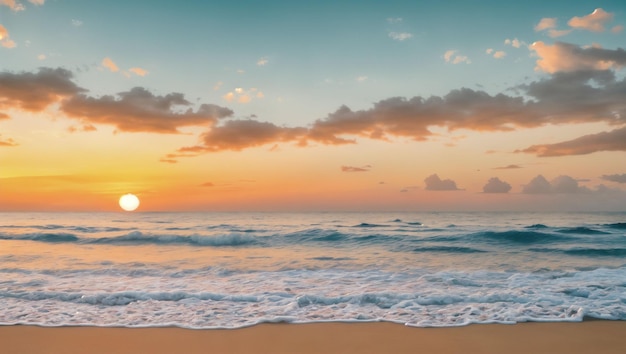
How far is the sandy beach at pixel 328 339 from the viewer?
5.34 meters

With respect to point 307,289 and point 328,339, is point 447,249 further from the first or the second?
point 328,339

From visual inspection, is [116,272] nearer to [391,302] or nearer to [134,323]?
[134,323]

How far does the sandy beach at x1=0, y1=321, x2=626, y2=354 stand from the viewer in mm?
5340

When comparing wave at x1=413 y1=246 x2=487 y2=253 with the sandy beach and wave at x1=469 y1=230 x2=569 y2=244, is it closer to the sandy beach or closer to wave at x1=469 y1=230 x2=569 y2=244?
wave at x1=469 y1=230 x2=569 y2=244

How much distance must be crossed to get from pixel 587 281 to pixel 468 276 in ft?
9.46

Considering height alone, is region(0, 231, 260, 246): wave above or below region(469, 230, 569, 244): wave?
above

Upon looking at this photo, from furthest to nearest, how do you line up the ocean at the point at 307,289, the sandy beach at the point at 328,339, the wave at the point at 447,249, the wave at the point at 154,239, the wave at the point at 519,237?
the wave at the point at 154,239, the wave at the point at 519,237, the wave at the point at 447,249, the ocean at the point at 307,289, the sandy beach at the point at 328,339

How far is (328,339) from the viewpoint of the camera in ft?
18.8

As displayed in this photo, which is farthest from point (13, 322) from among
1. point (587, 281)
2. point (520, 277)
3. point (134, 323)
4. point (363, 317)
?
point (587, 281)

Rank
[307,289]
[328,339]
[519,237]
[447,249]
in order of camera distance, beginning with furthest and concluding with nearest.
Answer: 1. [519,237]
2. [447,249]
3. [307,289]
4. [328,339]

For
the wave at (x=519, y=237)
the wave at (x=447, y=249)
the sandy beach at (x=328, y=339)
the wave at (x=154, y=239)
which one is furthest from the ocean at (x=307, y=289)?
the wave at (x=154, y=239)

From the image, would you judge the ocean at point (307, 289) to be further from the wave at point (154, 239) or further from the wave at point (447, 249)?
the wave at point (154, 239)

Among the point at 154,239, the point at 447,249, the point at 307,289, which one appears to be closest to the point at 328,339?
the point at 307,289

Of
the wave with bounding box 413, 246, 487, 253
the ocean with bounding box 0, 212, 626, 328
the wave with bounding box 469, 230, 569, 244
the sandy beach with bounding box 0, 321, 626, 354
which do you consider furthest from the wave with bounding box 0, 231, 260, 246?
the sandy beach with bounding box 0, 321, 626, 354
